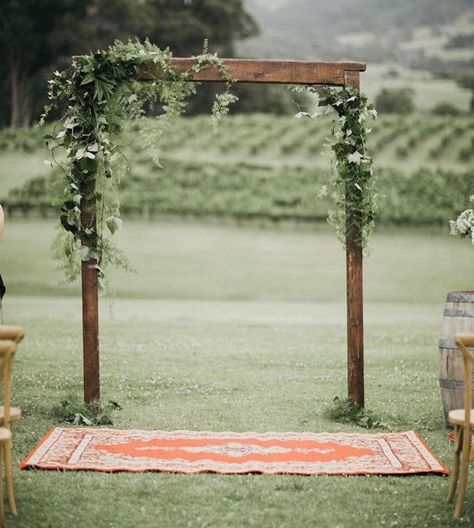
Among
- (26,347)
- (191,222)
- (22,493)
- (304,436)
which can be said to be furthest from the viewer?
(191,222)

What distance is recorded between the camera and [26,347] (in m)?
14.4

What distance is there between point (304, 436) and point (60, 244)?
2.95m

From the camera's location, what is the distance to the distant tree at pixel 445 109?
152 ft

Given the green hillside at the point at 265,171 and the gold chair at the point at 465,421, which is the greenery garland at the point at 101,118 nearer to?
the gold chair at the point at 465,421

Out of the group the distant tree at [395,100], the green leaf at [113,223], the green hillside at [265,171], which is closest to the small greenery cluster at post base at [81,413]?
the green leaf at [113,223]

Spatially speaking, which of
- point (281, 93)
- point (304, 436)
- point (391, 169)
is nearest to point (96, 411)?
A: point (304, 436)

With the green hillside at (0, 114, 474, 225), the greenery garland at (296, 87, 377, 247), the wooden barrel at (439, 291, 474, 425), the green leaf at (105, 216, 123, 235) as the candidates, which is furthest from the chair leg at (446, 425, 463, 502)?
the green hillside at (0, 114, 474, 225)

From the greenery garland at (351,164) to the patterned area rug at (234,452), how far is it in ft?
6.86

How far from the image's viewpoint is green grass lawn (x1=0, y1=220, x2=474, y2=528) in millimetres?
6301

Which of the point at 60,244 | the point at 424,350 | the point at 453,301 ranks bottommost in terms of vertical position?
the point at 424,350

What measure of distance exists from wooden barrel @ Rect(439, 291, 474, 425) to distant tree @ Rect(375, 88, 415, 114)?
4026cm

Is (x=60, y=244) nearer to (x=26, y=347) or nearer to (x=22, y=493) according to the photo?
(x=22, y=493)

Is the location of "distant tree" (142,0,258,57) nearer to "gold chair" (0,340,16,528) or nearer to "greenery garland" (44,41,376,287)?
"greenery garland" (44,41,376,287)

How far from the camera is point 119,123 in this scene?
29.4 feet
